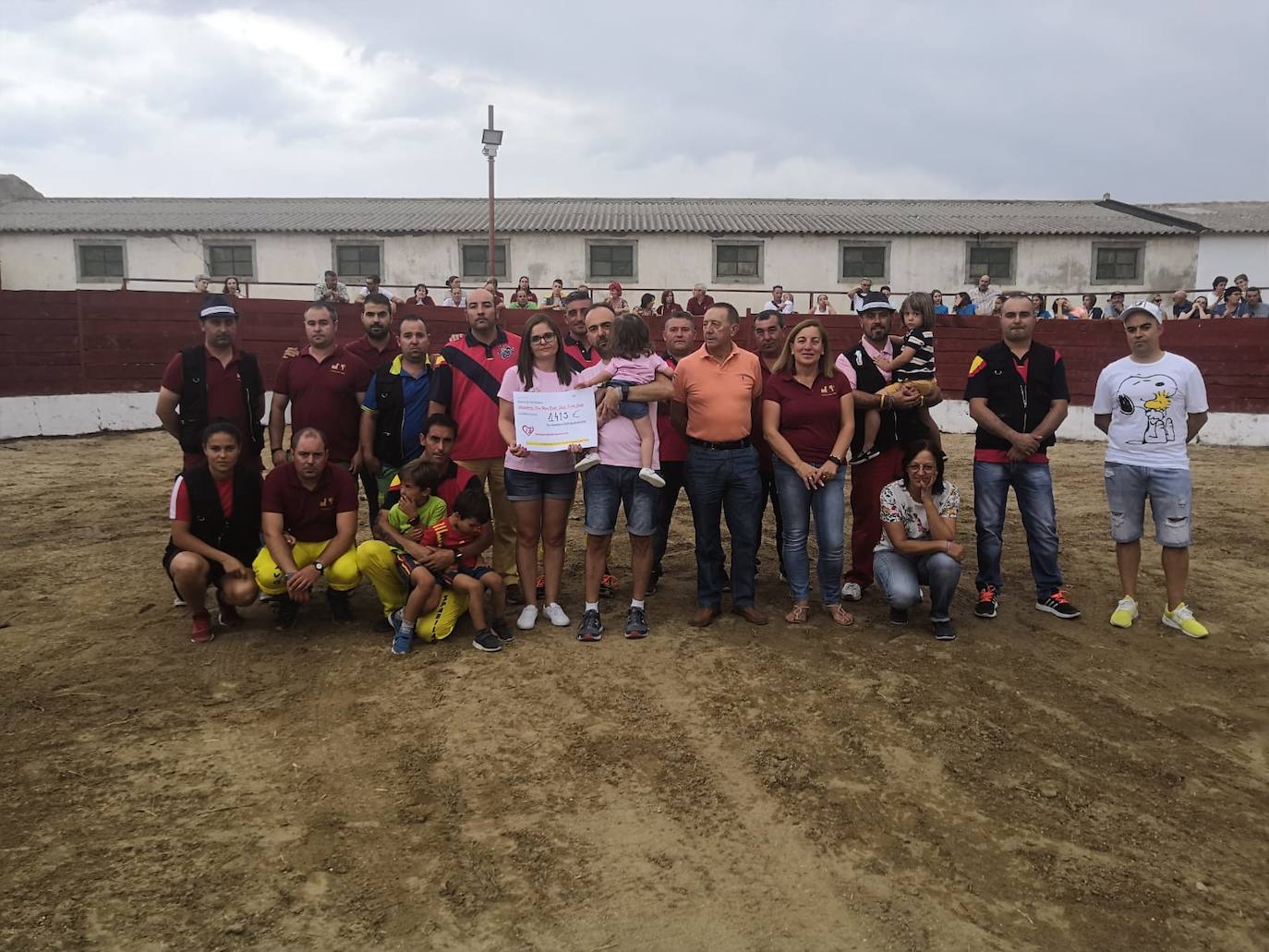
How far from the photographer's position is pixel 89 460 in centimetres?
1072

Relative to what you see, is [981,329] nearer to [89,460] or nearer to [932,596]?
[932,596]

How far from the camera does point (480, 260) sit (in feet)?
79.8

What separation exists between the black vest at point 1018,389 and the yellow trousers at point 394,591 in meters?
3.17

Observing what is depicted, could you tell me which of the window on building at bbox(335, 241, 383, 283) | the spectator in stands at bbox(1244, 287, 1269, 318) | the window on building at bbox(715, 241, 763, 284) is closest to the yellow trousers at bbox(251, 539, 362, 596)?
the spectator in stands at bbox(1244, 287, 1269, 318)

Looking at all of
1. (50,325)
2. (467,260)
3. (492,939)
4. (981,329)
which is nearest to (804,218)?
(467,260)

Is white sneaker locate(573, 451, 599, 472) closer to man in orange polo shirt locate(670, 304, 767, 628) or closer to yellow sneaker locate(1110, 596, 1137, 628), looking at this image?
man in orange polo shirt locate(670, 304, 767, 628)

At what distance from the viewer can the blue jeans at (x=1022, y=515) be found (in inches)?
212

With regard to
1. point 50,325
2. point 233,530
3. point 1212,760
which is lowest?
point 1212,760

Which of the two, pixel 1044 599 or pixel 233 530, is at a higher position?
pixel 233 530

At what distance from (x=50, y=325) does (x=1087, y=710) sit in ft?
47.1

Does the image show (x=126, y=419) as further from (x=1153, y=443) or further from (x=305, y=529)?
(x=1153, y=443)

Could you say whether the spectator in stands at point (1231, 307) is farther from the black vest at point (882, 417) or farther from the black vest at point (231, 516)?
the black vest at point (231, 516)

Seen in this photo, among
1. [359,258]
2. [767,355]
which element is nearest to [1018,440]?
[767,355]

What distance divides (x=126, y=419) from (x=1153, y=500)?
13478mm
